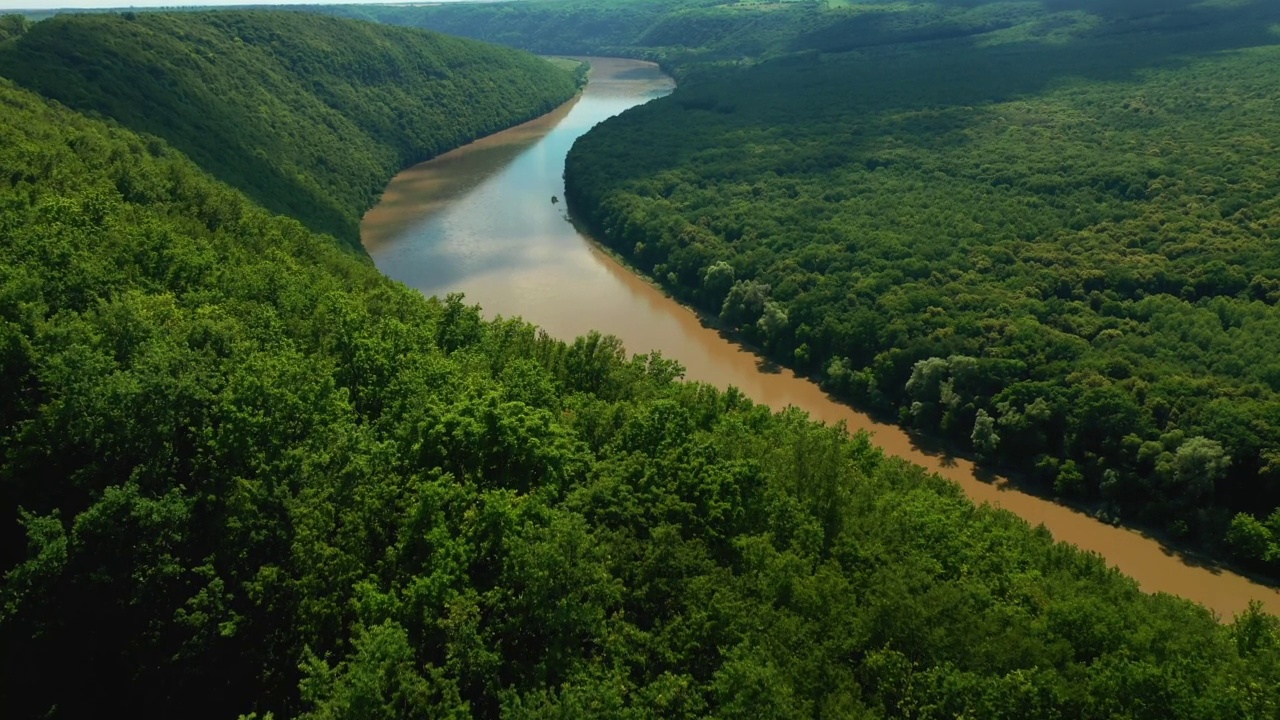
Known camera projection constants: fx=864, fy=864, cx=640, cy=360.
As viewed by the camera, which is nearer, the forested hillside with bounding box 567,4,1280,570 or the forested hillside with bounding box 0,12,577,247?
the forested hillside with bounding box 567,4,1280,570

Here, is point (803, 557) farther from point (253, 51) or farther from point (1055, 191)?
point (253, 51)

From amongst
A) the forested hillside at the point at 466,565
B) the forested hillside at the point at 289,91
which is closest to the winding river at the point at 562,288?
the forested hillside at the point at 289,91

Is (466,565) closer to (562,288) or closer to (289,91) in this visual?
(562,288)

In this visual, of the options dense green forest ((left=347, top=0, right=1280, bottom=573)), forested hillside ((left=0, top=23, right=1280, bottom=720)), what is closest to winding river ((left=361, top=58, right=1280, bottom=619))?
dense green forest ((left=347, top=0, right=1280, bottom=573))

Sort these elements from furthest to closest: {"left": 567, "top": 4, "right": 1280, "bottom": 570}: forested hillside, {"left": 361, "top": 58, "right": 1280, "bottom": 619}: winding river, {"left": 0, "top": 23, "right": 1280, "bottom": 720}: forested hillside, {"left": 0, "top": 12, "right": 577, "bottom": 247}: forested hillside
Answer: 1. {"left": 0, "top": 12, "right": 577, "bottom": 247}: forested hillside
2. {"left": 567, "top": 4, "right": 1280, "bottom": 570}: forested hillside
3. {"left": 361, "top": 58, "right": 1280, "bottom": 619}: winding river
4. {"left": 0, "top": 23, "right": 1280, "bottom": 720}: forested hillside

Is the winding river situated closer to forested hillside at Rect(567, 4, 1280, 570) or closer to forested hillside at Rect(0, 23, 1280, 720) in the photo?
forested hillside at Rect(567, 4, 1280, 570)

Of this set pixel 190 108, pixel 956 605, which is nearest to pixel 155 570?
pixel 956 605
